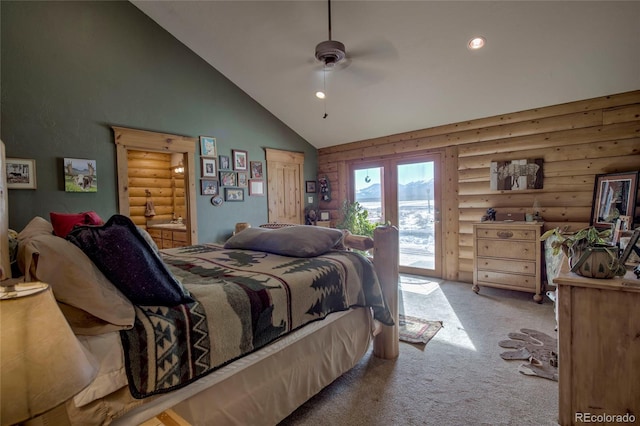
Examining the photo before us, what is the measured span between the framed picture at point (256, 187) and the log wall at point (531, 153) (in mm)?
1957

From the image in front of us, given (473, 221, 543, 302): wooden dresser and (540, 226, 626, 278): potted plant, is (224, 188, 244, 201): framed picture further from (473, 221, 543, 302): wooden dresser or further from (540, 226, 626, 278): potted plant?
(540, 226, 626, 278): potted plant

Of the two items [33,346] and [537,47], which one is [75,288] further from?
[537,47]

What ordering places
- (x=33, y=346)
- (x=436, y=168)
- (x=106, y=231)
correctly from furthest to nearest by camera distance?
(x=436, y=168)
(x=106, y=231)
(x=33, y=346)

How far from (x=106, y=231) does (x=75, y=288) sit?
0.80 feet

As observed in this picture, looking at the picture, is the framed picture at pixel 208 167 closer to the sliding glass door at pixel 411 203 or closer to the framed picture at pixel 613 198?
the sliding glass door at pixel 411 203

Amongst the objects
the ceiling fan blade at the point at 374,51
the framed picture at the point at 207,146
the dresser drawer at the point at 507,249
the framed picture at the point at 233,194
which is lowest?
the dresser drawer at the point at 507,249

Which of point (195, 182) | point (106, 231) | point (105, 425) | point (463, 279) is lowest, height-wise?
point (463, 279)

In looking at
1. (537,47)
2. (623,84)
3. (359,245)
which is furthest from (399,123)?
(359,245)

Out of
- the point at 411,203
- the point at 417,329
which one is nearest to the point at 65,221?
the point at 417,329

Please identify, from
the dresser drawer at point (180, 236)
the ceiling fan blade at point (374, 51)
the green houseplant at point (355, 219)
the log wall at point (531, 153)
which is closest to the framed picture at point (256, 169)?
the dresser drawer at point (180, 236)

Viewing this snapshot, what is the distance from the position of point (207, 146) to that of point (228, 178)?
1.71 feet

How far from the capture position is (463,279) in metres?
4.25

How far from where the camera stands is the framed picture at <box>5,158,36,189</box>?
2.74 m

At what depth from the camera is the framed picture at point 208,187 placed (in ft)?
13.5
